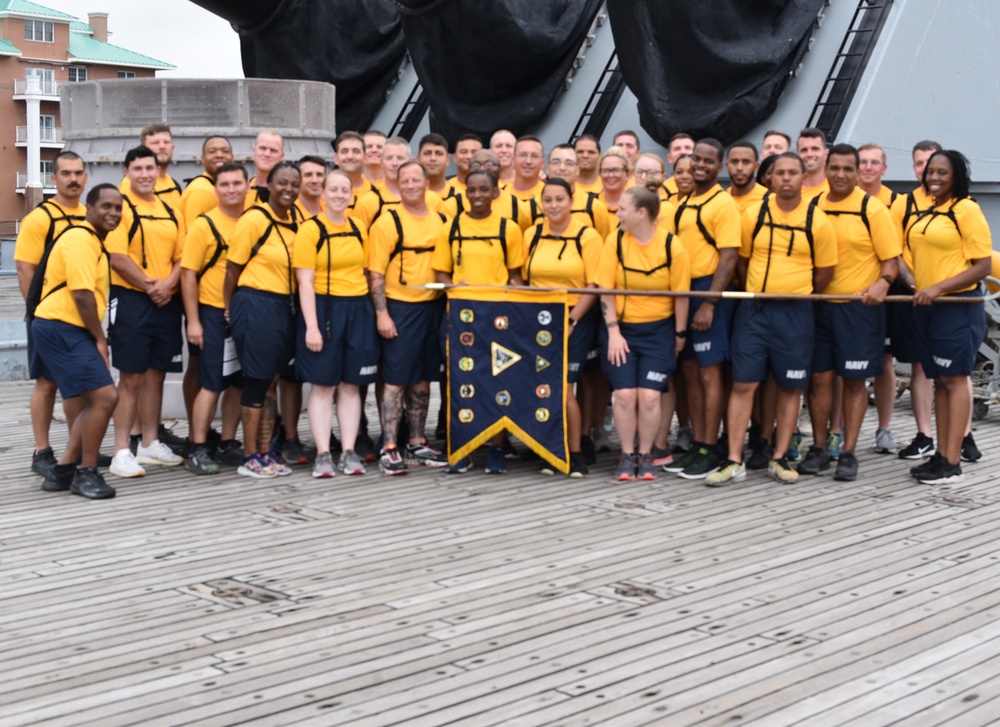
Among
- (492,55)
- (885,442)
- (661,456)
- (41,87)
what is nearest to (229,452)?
(661,456)

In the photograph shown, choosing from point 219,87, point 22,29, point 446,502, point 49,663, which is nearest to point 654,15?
point 219,87

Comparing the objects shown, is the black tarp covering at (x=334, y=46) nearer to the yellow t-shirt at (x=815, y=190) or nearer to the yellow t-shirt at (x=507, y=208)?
the yellow t-shirt at (x=507, y=208)

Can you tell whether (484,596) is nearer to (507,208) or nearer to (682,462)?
(682,462)

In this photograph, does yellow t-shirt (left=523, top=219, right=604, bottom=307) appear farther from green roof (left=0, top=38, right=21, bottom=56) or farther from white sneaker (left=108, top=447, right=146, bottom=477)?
green roof (left=0, top=38, right=21, bottom=56)

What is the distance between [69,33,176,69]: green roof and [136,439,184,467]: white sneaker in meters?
63.3

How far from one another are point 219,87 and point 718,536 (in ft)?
Answer: 19.0

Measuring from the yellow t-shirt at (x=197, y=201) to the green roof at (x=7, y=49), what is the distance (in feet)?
197

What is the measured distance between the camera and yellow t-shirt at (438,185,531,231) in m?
8.36

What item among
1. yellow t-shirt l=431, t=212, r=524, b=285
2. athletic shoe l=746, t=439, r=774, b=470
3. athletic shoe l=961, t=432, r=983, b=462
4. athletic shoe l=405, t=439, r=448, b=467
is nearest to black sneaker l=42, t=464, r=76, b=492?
athletic shoe l=405, t=439, r=448, b=467

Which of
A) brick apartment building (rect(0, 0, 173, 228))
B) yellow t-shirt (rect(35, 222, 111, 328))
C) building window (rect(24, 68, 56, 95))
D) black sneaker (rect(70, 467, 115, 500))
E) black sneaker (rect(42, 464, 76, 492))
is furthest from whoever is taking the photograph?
building window (rect(24, 68, 56, 95))

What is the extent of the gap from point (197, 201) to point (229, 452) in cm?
153

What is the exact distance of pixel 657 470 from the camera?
27.8 feet

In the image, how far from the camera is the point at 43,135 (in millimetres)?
65125

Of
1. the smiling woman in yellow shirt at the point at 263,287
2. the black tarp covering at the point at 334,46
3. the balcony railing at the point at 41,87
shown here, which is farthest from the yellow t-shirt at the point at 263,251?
the balcony railing at the point at 41,87
